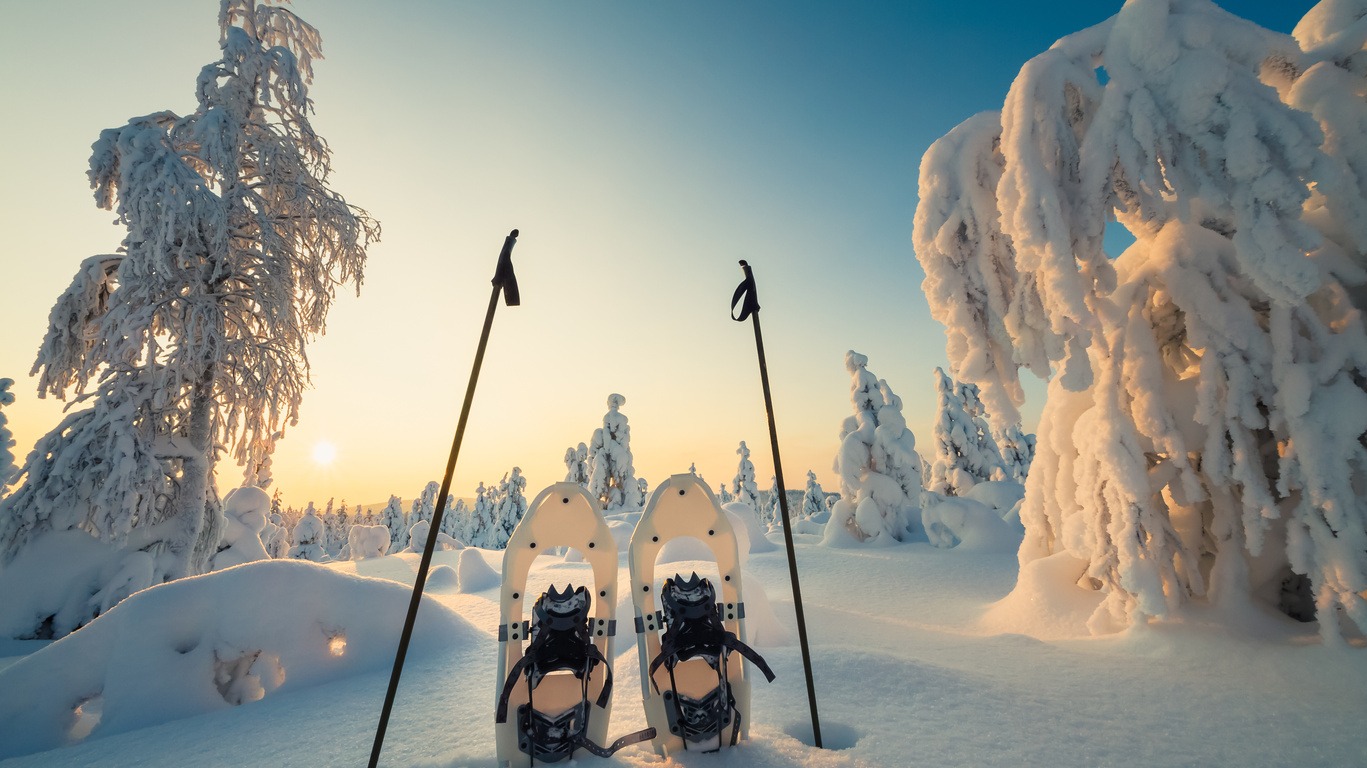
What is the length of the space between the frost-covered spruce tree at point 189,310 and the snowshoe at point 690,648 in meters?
7.40

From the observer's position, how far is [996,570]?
32.1 ft

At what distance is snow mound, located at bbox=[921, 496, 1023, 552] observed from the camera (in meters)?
12.5

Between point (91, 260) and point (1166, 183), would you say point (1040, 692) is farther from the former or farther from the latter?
point (91, 260)

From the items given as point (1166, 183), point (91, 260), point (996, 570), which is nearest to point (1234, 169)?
point (1166, 183)

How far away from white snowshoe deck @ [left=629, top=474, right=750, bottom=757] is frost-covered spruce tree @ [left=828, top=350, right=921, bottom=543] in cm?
1397

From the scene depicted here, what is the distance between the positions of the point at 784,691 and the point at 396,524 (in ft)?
179

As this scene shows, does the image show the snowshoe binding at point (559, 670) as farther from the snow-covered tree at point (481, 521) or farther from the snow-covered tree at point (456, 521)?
the snow-covered tree at point (456, 521)

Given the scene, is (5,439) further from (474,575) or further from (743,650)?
(743,650)

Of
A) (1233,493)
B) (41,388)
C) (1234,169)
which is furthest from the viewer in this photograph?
(41,388)

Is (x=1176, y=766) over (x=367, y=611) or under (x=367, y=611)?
under

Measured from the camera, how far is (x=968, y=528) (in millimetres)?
13180

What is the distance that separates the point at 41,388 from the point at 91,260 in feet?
6.46

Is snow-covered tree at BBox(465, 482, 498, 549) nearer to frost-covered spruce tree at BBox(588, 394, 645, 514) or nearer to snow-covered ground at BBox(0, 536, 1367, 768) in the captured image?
frost-covered spruce tree at BBox(588, 394, 645, 514)

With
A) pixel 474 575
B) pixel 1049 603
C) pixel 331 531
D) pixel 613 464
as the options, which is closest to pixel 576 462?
pixel 613 464
